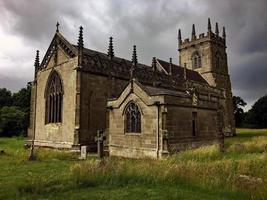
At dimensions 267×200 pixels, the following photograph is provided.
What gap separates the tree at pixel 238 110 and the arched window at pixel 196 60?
34541 millimetres

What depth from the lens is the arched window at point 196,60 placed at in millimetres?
54688

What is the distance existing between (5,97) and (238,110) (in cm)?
6705

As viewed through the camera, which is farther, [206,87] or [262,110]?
[262,110]

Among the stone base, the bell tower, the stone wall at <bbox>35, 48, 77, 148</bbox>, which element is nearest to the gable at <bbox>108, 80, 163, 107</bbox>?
the stone base

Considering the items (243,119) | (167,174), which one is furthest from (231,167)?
(243,119)

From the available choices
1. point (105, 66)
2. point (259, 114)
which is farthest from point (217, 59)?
point (105, 66)

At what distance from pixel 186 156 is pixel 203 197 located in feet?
29.0

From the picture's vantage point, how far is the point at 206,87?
151 ft

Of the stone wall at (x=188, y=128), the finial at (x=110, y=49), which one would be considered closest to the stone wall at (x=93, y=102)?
the finial at (x=110, y=49)

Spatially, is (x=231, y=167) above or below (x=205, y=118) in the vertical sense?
below

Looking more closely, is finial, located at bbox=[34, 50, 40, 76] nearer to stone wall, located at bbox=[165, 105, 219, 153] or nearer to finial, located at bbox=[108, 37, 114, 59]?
finial, located at bbox=[108, 37, 114, 59]

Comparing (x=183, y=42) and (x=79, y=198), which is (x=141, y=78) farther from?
(x=183, y=42)

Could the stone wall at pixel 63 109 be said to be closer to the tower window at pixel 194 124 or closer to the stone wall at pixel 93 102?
the stone wall at pixel 93 102

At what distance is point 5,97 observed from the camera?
65312 millimetres
